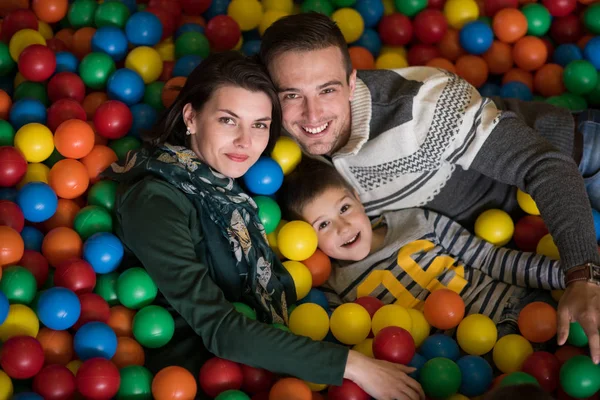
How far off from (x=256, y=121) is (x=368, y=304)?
2.04 feet

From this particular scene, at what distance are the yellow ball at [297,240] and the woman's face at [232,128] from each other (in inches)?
10.3

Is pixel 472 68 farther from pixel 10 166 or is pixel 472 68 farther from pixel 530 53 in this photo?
pixel 10 166

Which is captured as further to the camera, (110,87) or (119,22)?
(119,22)

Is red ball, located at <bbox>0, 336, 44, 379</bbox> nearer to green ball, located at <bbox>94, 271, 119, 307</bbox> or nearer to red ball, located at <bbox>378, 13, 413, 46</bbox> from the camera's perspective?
green ball, located at <bbox>94, 271, 119, 307</bbox>

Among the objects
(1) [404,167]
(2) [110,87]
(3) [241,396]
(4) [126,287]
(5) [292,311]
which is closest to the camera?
(3) [241,396]

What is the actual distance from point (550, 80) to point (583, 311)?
1.42 meters

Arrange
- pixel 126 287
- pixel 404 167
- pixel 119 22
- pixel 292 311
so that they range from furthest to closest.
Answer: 1. pixel 119 22
2. pixel 404 167
3. pixel 292 311
4. pixel 126 287

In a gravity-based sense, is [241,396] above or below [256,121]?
below

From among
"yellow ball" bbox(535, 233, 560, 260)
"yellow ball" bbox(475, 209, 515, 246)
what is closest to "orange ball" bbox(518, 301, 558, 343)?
"yellow ball" bbox(535, 233, 560, 260)

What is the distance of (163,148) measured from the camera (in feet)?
7.16

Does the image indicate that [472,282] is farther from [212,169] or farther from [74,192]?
[74,192]

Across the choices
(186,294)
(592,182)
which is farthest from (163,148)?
(592,182)

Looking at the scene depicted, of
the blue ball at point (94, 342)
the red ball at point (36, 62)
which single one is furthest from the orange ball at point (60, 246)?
the red ball at point (36, 62)

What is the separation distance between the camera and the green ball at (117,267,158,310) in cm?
206
